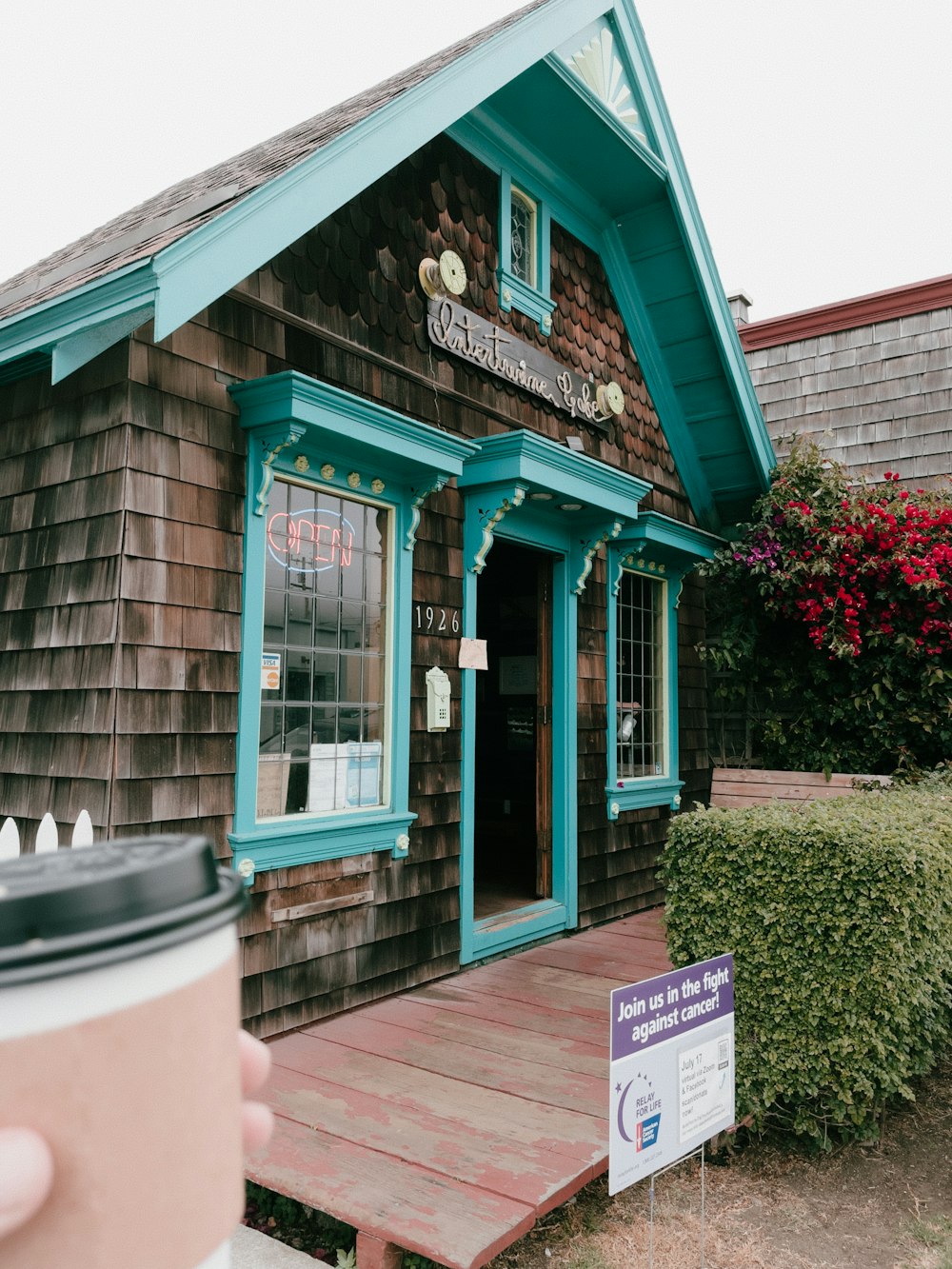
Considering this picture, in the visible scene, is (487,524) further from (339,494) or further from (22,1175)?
(22,1175)

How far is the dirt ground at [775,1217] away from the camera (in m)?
2.59

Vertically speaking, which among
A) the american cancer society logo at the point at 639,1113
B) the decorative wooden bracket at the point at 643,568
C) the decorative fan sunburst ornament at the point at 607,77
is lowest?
the american cancer society logo at the point at 639,1113

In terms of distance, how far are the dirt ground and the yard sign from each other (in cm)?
44

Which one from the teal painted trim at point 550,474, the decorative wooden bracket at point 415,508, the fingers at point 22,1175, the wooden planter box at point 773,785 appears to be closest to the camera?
the fingers at point 22,1175

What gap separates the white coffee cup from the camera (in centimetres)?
45

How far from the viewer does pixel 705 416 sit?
277 inches

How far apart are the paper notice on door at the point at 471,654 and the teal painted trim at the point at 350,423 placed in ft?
3.09

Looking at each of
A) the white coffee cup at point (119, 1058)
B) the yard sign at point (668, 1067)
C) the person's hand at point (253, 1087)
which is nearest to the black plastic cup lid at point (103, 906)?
the white coffee cup at point (119, 1058)

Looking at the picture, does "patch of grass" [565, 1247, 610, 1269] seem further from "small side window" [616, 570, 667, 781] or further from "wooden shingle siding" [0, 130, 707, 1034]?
"small side window" [616, 570, 667, 781]

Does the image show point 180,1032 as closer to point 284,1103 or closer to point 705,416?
point 284,1103

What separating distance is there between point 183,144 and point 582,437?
30.3 metres

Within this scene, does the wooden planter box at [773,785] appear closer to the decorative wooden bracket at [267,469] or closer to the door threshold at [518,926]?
the door threshold at [518,926]

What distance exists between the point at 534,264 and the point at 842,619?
3.24 metres

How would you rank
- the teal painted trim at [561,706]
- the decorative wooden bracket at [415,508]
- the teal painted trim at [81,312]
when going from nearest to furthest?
the teal painted trim at [81,312] < the decorative wooden bracket at [415,508] < the teal painted trim at [561,706]
